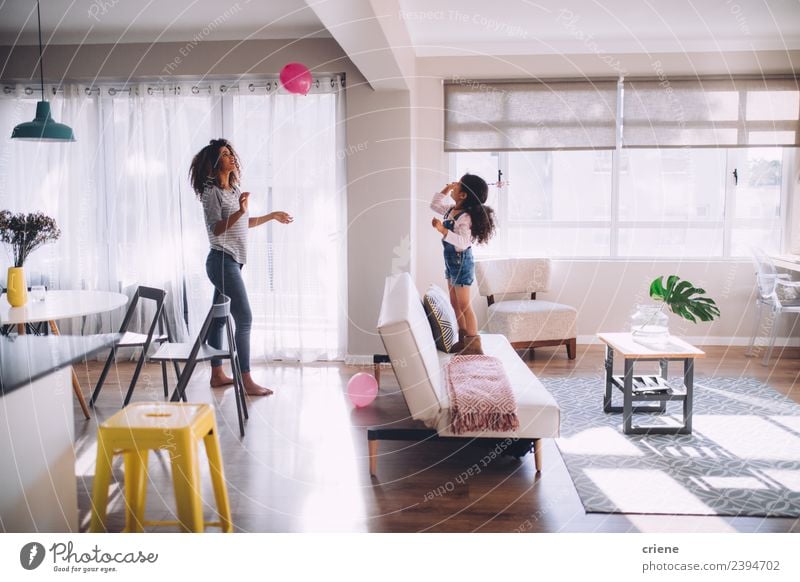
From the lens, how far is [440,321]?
10.6 feet

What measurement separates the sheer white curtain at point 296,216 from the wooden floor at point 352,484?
1.30m

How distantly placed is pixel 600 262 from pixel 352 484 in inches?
129

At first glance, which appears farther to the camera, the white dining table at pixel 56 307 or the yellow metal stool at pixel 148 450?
the white dining table at pixel 56 307

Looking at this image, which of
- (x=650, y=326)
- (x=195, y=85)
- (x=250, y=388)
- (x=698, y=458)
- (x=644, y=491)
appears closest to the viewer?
(x=644, y=491)

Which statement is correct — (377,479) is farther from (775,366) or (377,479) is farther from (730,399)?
(775,366)

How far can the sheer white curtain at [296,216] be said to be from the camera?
14.5 feet

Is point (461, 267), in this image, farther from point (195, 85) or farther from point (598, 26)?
point (195, 85)

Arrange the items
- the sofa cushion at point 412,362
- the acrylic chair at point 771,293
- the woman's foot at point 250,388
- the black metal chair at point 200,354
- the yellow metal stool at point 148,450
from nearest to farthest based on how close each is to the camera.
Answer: the yellow metal stool at point 148,450 < the sofa cushion at point 412,362 < the black metal chair at point 200,354 < the woman's foot at point 250,388 < the acrylic chair at point 771,293

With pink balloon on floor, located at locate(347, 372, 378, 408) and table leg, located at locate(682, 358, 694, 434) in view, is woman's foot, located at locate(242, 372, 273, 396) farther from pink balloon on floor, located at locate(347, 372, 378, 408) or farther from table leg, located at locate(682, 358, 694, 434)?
table leg, located at locate(682, 358, 694, 434)

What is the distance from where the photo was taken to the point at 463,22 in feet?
13.3

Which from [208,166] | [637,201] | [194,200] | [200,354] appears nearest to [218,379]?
[200,354]

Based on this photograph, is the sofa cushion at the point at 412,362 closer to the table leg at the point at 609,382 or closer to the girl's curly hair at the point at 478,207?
the table leg at the point at 609,382

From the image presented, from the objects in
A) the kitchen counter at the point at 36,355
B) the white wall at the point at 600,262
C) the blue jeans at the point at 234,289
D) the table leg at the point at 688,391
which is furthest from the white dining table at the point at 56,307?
the table leg at the point at 688,391

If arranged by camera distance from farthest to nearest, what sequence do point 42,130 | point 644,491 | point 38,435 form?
1. point 42,130
2. point 644,491
3. point 38,435
